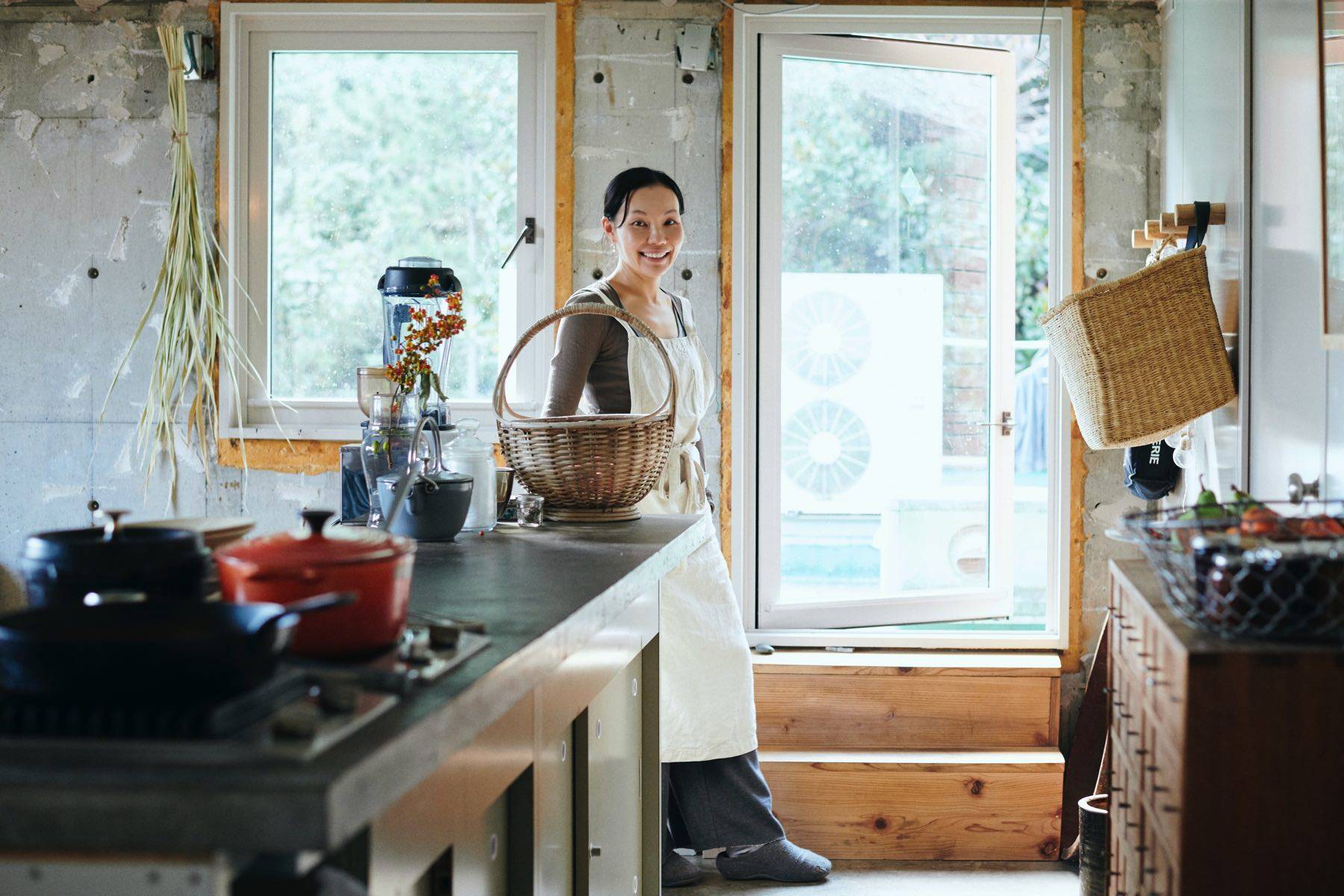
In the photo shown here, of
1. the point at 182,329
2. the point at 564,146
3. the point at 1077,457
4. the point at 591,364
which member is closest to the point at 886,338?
the point at 1077,457

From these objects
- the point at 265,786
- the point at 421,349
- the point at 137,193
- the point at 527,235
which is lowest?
the point at 265,786

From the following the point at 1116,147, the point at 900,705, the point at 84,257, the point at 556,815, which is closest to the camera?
the point at 556,815

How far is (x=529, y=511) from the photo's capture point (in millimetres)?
2137

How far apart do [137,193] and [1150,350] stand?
2863mm

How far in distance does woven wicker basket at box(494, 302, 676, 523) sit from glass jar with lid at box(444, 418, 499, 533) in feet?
0.32

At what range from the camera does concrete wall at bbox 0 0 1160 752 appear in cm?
354

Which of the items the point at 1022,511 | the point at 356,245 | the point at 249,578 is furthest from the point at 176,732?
the point at 1022,511

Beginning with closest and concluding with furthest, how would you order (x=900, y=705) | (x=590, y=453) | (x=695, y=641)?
(x=590, y=453) → (x=695, y=641) → (x=900, y=705)

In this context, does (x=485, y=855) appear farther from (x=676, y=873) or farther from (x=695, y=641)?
(x=676, y=873)

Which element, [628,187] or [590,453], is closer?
[590,453]

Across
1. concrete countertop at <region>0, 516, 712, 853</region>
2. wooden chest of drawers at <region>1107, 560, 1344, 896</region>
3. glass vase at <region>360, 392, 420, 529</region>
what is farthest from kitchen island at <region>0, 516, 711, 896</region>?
wooden chest of drawers at <region>1107, 560, 1344, 896</region>

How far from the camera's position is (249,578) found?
3.32 ft

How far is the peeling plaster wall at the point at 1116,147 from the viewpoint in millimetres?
3523

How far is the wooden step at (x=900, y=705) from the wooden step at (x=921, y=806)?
126 millimetres
